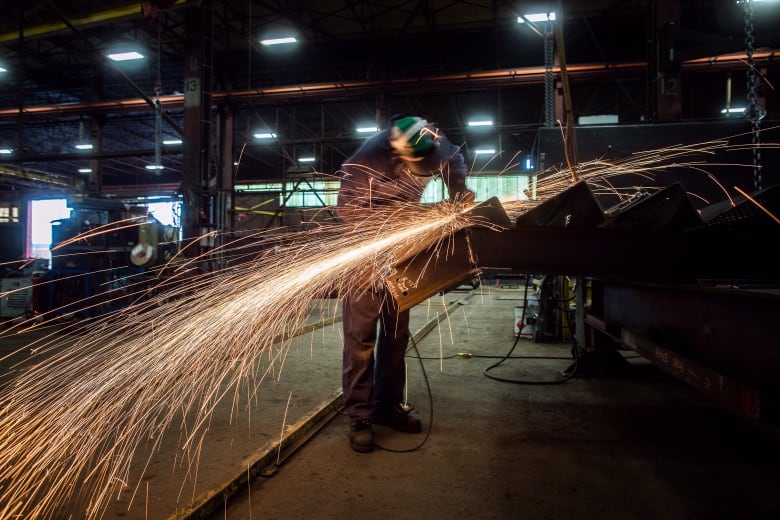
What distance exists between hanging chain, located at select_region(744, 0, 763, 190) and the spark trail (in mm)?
2020

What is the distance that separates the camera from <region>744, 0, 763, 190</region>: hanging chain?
2.61 meters

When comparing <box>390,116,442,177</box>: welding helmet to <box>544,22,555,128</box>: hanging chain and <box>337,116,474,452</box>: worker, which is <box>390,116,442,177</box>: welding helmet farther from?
<box>544,22,555,128</box>: hanging chain

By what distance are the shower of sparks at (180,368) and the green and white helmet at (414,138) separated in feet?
0.93

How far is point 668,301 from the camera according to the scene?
1.90 m

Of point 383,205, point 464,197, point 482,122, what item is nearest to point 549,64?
point 464,197

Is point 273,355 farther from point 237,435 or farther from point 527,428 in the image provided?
point 527,428

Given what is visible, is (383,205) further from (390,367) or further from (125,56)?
(125,56)

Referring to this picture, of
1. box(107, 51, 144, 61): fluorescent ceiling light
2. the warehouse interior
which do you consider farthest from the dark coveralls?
box(107, 51, 144, 61): fluorescent ceiling light

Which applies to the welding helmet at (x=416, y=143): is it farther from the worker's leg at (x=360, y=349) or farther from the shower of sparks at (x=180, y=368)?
the worker's leg at (x=360, y=349)

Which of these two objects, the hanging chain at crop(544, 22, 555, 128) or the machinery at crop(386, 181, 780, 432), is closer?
the machinery at crop(386, 181, 780, 432)

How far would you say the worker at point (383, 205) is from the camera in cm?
224

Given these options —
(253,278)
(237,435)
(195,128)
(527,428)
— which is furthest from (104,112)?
(527,428)

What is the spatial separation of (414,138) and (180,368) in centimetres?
210

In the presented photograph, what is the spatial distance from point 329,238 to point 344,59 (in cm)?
1104
